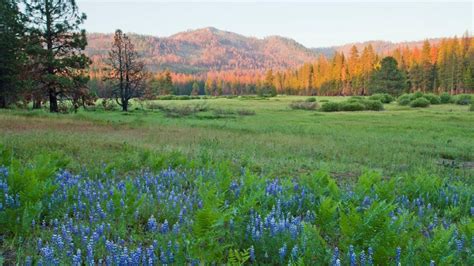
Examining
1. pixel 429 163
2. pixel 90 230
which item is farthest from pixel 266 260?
pixel 429 163

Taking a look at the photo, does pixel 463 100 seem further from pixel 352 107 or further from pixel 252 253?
pixel 252 253

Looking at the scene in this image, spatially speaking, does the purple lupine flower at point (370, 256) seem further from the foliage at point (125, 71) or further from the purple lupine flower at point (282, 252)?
the foliage at point (125, 71)

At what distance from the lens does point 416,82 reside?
Answer: 102m

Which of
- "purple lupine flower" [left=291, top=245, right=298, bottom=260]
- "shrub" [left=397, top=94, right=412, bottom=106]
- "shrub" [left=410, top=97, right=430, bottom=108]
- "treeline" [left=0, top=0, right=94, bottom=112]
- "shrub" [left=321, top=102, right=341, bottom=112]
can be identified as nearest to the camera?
"purple lupine flower" [left=291, top=245, right=298, bottom=260]

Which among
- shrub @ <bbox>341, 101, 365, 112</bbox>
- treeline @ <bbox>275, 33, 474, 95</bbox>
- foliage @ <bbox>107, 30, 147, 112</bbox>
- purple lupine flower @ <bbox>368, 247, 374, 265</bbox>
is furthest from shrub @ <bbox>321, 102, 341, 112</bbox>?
purple lupine flower @ <bbox>368, 247, 374, 265</bbox>

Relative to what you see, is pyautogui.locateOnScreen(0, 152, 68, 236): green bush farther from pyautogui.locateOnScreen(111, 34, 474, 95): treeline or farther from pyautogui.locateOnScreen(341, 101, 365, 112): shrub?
pyautogui.locateOnScreen(111, 34, 474, 95): treeline

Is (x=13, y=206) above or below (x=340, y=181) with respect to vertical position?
above

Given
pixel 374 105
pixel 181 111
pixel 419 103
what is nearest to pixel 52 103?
pixel 181 111

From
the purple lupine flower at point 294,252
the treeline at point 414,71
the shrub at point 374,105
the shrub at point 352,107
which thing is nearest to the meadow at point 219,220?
the purple lupine flower at point 294,252

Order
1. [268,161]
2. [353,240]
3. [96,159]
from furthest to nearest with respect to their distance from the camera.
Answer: [268,161], [96,159], [353,240]

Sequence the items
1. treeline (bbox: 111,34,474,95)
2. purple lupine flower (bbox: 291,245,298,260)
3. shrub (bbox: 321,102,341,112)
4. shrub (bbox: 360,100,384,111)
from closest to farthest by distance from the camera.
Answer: purple lupine flower (bbox: 291,245,298,260) < shrub (bbox: 360,100,384,111) < shrub (bbox: 321,102,341,112) < treeline (bbox: 111,34,474,95)

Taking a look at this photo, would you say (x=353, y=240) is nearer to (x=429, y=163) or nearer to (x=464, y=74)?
(x=429, y=163)

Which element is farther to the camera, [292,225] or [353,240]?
[292,225]

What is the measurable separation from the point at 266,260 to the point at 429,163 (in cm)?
1117
